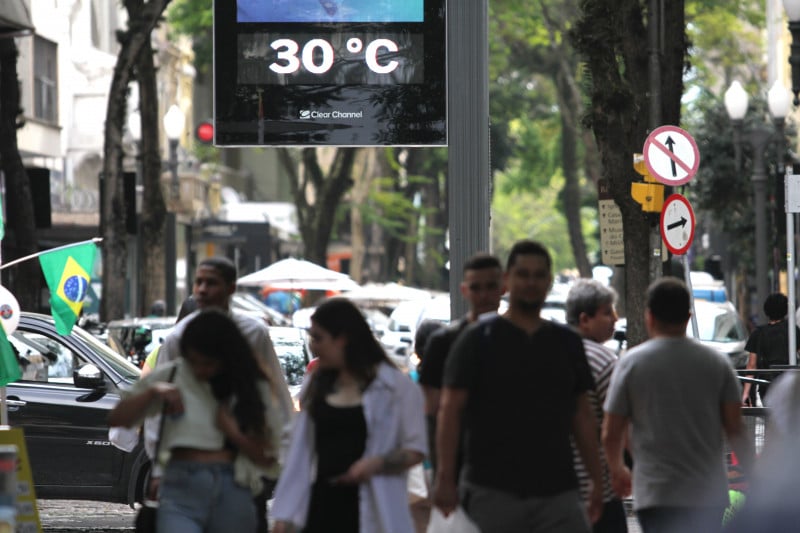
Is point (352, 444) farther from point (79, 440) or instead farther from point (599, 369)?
point (79, 440)

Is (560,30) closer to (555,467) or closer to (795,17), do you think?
(795,17)

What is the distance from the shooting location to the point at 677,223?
17750mm

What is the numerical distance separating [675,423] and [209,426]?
1914 millimetres

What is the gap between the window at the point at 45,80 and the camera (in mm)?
38406

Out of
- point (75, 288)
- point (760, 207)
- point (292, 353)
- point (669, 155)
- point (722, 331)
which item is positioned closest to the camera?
point (75, 288)

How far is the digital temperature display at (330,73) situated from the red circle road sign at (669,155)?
4307 millimetres

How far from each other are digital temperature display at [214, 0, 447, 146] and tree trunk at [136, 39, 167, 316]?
18.9 meters

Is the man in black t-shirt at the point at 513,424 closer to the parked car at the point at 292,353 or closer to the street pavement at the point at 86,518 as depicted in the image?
the street pavement at the point at 86,518

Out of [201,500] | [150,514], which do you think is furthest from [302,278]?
[201,500]

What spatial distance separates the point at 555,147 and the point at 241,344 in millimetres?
47223

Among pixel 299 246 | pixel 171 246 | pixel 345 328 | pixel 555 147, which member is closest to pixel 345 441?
pixel 345 328

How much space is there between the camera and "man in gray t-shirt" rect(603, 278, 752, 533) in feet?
24.6

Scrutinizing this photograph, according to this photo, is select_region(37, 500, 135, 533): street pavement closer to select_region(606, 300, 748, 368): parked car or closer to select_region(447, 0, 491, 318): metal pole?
select_region(447, 0, 491, 318): metal pole

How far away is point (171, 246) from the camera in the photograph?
164ft
